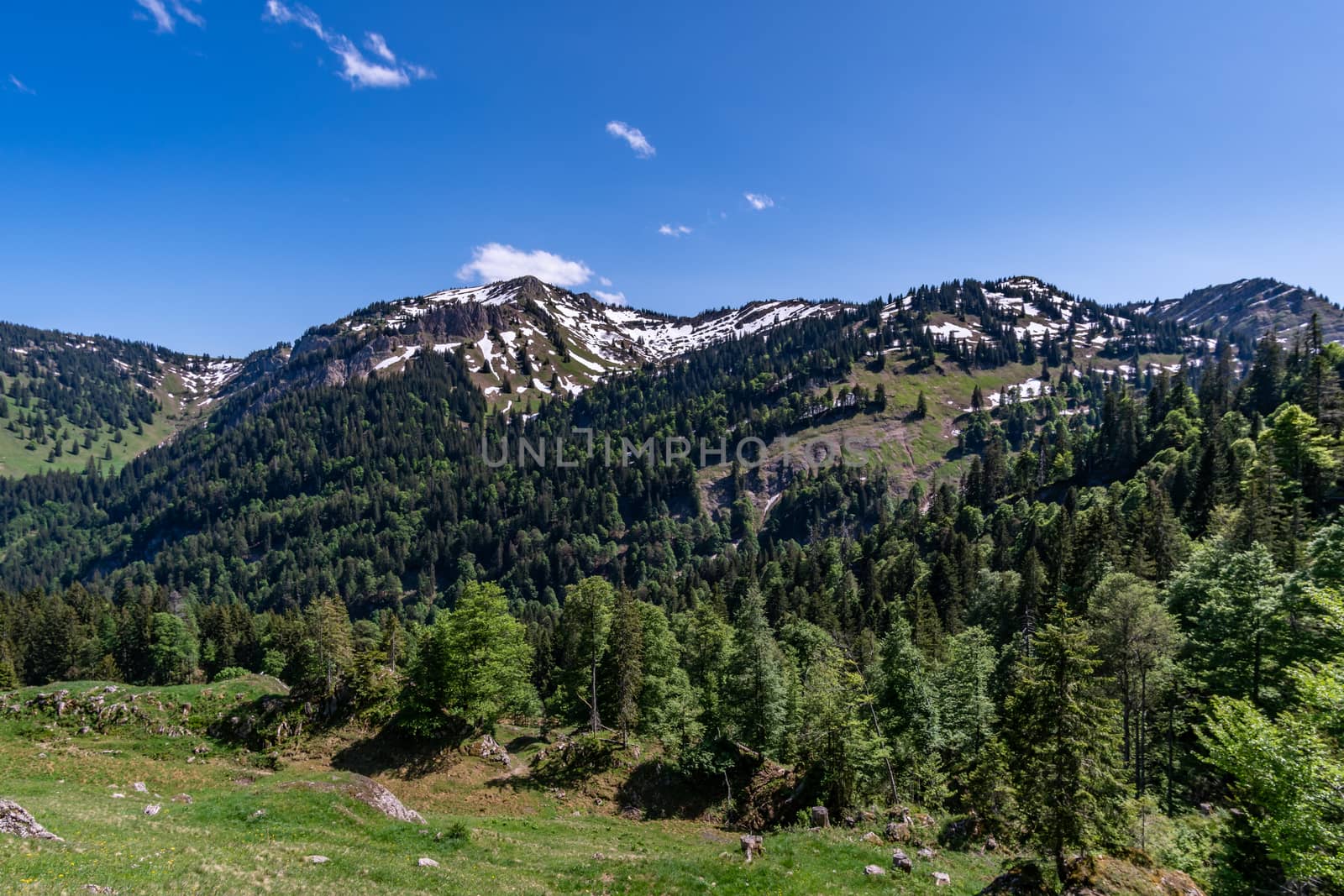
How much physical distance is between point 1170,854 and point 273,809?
3955cm

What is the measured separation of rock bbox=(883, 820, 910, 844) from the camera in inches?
1091

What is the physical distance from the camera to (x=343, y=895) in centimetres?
1772

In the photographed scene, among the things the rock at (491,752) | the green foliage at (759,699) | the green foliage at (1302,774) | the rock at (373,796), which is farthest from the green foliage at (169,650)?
the green foliage at (1302,774)

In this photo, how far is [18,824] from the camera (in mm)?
17047

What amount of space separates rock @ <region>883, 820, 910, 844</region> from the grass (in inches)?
52.7

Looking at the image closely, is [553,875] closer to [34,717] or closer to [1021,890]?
[1021,890]

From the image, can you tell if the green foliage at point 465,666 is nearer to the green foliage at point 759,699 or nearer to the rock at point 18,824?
the green foliage at point 759,699

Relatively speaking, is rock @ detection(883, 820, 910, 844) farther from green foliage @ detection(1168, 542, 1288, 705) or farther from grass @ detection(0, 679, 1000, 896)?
green foliage @ detection(1168, 542, 1288, 705)

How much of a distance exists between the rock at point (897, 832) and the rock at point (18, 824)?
3145 centimetres

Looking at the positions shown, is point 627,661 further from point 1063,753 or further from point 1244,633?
point 1244,633

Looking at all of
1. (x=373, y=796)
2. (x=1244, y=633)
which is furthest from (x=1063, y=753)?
(x=373, y=796)

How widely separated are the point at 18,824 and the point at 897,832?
3283cm

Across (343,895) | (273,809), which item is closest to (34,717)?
(273,809)

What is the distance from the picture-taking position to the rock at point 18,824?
1661cm
